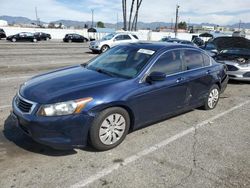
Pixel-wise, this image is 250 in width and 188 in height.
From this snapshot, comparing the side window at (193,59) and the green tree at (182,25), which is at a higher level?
the green tree at (182,25)

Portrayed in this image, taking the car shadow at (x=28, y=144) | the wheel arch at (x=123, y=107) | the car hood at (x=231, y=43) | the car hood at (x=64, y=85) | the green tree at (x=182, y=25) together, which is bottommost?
the car shadow at (x=28, y=144)

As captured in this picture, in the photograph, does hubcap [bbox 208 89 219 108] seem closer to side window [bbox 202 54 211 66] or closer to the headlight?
side window [bbox 202 54 211 66]

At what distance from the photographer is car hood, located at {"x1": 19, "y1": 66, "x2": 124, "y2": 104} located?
3684mm

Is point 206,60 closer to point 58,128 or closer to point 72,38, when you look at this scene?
point 58,128

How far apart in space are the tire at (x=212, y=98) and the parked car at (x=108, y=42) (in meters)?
15.4

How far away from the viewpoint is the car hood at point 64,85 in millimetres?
3684

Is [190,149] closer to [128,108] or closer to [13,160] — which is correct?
[128,108]

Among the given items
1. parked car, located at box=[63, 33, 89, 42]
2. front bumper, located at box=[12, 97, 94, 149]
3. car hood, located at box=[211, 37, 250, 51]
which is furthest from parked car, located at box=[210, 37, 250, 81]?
parked car, located at box=[63, 33, 89, 42]

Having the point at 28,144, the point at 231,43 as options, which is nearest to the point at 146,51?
the point at 28,144

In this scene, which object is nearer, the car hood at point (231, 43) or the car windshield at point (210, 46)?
the car hood at point (231, 43)

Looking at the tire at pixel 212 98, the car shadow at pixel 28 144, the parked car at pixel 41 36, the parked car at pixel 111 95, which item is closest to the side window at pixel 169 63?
the parked car at pixel 111 95

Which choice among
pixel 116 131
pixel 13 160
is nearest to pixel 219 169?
pixel 116 131

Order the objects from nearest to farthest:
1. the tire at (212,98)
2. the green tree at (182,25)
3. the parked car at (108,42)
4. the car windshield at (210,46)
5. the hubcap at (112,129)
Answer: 1. the hubcap at (112,129)
2. the tire at (212,98)
3. the car windshield at (210,46)
4. the parked car at (108,42)
5. the green tree at (182,25)

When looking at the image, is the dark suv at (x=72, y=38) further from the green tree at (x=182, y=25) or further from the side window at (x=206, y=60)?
the green tree at (x=182, y=25)
